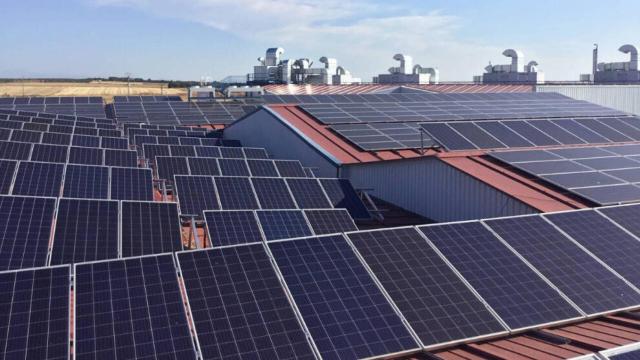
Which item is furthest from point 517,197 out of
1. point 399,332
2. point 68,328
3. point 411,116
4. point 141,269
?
point 411,116

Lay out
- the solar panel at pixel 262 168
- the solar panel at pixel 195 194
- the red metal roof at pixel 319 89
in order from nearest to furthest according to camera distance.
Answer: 1. the solar panel at pixel 195 194
2. the solar panel at pixel 262 168
3. the red metal roof at pixel 319 89

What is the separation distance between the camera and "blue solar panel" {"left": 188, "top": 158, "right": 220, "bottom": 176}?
25172mm

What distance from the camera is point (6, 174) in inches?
774

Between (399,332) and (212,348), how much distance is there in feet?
10.3

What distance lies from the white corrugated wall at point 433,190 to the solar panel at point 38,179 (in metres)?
11.0

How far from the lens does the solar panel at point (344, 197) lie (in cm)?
2188

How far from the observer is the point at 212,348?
29.7ft

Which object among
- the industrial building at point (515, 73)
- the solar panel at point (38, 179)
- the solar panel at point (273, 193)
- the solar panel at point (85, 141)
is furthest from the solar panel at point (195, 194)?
the industrial building at point (515, 73)

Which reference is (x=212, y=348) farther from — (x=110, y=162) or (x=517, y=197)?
(x=110, y=162)

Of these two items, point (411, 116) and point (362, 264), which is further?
point (411, 116)

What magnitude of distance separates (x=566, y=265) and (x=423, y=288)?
3709mm

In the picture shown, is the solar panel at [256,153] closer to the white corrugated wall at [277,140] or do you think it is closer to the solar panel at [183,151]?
the white corrugated wall at [277,140]

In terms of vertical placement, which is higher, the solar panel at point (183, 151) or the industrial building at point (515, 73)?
the industrial building at point (515, 73)

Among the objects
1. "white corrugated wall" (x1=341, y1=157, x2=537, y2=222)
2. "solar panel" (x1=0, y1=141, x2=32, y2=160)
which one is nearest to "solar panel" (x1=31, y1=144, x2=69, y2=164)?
"solar panel" (x1=0, y1=141, x2=32, y2=160)
